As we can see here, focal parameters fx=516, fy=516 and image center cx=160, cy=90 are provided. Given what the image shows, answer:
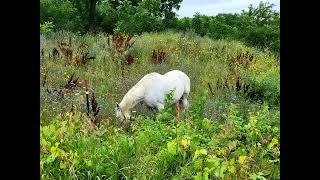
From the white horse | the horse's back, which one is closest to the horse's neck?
the white horse

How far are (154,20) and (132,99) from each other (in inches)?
A: 442

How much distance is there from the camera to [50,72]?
9.48m

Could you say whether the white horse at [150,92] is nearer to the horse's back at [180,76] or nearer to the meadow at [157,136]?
the horse's back at [180,76]

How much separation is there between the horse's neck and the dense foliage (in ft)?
29.2

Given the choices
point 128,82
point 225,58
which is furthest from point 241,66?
point 128,82

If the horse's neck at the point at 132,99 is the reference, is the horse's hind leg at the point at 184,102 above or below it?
below

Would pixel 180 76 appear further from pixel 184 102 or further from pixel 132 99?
pixel 132 99

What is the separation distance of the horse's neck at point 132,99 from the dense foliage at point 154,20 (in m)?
8.89

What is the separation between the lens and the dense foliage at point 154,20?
1540cm

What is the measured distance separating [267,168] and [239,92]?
14.5 feet

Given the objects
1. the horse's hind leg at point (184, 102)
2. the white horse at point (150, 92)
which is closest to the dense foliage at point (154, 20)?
the horse's hind leg at point (184, 102)

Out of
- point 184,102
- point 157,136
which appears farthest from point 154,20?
point 157,136

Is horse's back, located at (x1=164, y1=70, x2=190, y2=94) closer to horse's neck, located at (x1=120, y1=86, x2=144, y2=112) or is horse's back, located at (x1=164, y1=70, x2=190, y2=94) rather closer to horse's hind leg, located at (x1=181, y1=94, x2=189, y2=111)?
horse's hind leg, located at (x1=181, y1=94, x2=189, y2=111)
